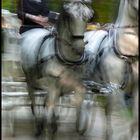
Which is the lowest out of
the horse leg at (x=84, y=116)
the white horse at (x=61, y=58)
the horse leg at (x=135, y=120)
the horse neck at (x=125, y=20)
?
the horse leg at (x=84, y=116)

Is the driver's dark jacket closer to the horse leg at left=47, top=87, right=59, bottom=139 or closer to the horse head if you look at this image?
the horse head

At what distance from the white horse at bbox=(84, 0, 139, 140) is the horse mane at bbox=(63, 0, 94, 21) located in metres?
0.32

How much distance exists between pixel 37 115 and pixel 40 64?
113cm

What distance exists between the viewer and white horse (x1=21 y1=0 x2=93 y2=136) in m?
5.97

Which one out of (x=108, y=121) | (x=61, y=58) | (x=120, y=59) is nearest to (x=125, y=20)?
(x=120, y=59)

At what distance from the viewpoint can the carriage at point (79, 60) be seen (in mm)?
5922

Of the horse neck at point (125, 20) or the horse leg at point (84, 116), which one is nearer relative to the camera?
the horse neck at point (125, 20)

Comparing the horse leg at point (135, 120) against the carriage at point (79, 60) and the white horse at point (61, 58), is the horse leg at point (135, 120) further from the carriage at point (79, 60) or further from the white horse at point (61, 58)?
the white horse at point (61, 58)

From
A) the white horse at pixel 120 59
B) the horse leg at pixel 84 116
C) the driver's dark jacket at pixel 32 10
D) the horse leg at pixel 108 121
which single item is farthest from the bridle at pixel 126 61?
the driver's dark jacket at pixel 32 10

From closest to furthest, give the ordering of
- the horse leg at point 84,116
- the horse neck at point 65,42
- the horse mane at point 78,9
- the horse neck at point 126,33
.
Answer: the horse neck at point 126,33 < the horse mane at point 78,9 < the horse neck at point 65,42 < the horse leg at point 84,116

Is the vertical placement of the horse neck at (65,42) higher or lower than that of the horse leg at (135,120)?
higher

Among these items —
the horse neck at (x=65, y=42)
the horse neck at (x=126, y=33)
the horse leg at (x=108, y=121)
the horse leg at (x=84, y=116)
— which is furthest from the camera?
the horse leg at (x=84, y=116)

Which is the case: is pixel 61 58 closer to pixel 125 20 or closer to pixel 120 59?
pixel 120 59

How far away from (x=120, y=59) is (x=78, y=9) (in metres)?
0.65
